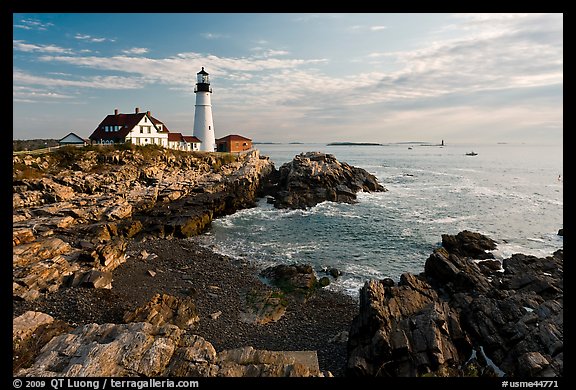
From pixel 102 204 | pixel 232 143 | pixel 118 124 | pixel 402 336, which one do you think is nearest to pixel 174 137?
pixel 118 124

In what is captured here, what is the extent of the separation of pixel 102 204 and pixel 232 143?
4218 cm

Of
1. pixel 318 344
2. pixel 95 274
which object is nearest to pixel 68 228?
pixel 95 274

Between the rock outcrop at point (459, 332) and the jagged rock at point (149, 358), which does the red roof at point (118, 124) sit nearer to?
the jagged rock at point (149, 358)

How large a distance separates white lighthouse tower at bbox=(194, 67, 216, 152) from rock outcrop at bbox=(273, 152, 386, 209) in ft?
56.3

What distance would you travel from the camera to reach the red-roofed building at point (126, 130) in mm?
48719

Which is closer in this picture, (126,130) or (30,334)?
(30,334)

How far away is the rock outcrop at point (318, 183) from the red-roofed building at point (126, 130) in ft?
78.0

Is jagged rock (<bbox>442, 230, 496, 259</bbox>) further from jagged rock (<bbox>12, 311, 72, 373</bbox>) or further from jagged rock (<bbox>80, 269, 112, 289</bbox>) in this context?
jagged rock (<bbox>12, 311, 72, 373</bbox>)

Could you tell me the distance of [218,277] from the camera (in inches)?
763

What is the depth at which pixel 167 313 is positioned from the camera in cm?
1410

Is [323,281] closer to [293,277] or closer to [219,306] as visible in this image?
[293,277]
